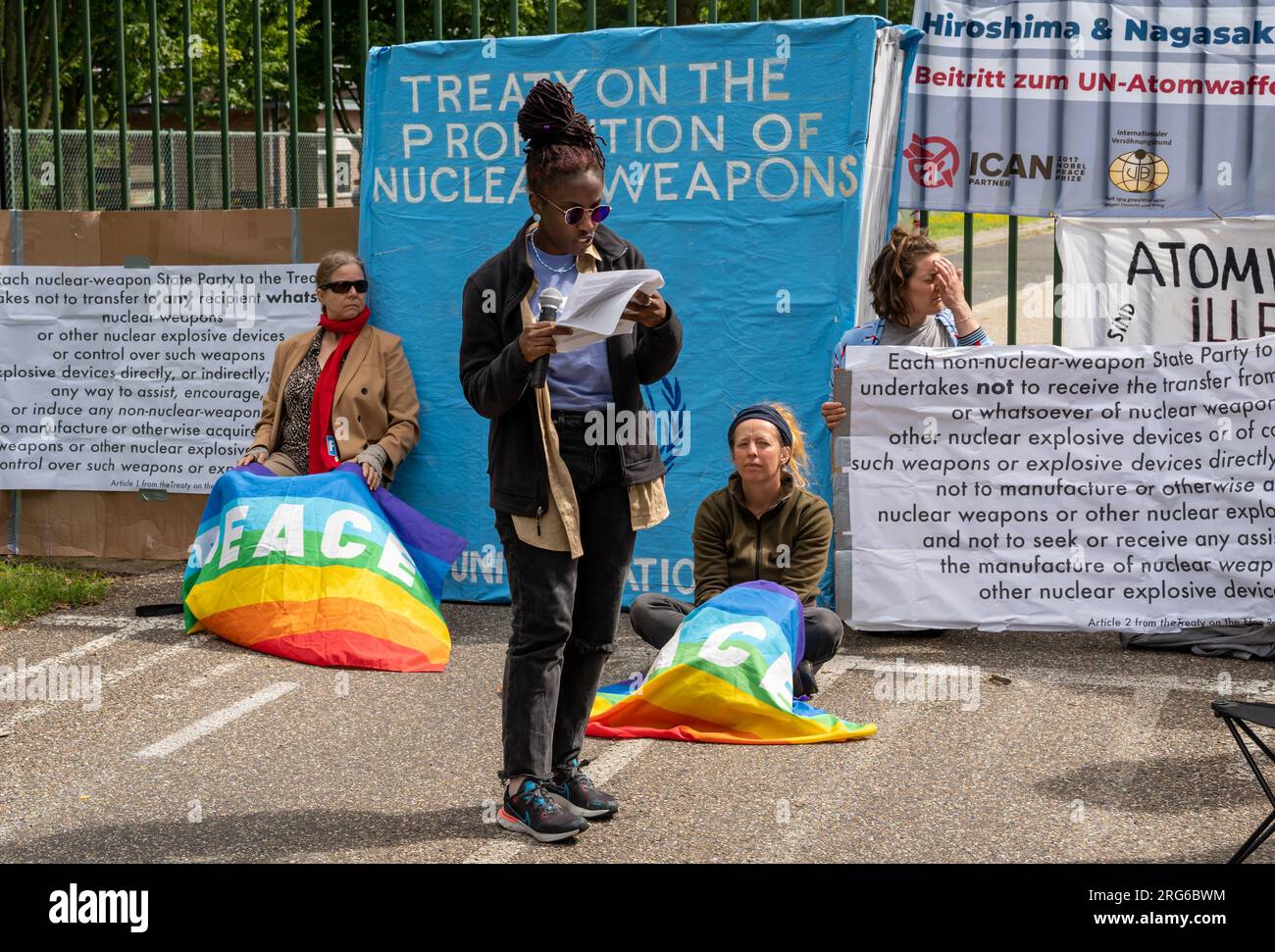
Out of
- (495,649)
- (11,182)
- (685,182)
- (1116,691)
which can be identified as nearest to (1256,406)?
(1116,691)

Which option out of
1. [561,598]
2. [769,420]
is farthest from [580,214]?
[769,420]

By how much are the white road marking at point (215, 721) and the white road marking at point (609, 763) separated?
4.77 feet

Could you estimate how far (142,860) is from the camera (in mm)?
4492

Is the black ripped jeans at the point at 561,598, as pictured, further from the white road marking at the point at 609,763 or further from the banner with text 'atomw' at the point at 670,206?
the banner with text 'atomw' at the point at 670,206

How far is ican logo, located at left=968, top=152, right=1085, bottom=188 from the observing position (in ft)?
24.5

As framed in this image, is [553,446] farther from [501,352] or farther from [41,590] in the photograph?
[41,590]

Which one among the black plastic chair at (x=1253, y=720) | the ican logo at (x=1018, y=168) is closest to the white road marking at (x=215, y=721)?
the black plastic chair at (x=1253, y=720)

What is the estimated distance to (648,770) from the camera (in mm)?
5223

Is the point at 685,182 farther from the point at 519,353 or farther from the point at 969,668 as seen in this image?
the point at 519,353

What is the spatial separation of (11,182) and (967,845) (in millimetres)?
7033

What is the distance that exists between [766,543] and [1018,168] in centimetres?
260

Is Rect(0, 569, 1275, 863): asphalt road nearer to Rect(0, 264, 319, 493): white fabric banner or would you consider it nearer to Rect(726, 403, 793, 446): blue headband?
Rect(726, 403, 793, 446): blue headband

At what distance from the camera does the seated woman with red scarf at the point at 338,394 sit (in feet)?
24.5

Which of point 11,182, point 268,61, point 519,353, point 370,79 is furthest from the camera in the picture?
point 268,61
